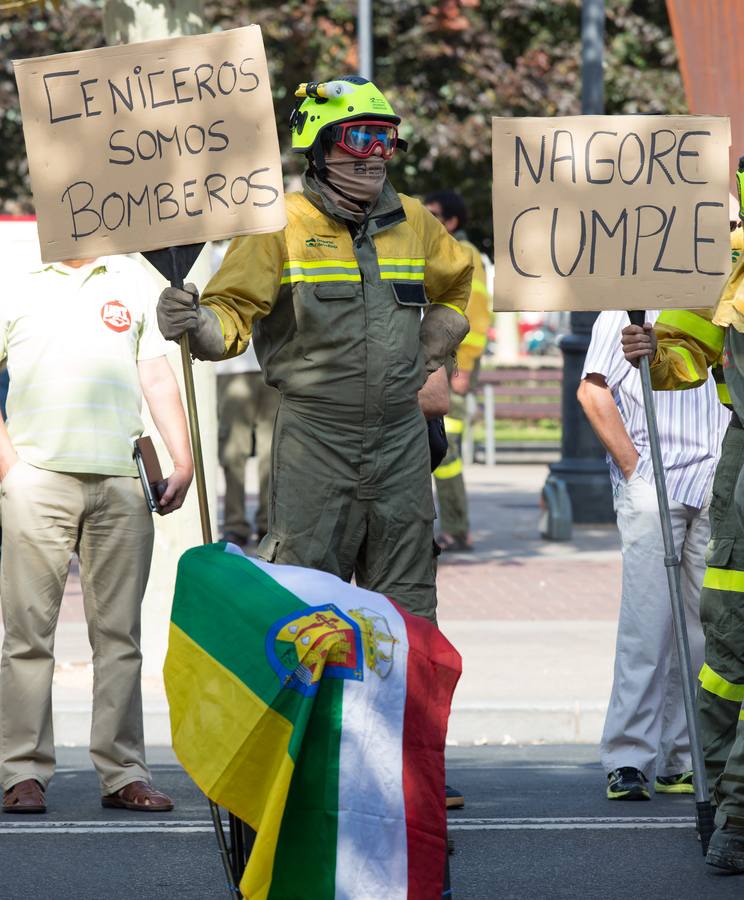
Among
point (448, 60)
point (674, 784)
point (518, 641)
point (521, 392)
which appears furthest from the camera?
point (521, 392)

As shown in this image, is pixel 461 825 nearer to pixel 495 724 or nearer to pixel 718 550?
pixel 718 550

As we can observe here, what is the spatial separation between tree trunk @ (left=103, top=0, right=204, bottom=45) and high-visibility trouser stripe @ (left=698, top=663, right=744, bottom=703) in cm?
399

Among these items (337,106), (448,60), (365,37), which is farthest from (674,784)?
(448,60)

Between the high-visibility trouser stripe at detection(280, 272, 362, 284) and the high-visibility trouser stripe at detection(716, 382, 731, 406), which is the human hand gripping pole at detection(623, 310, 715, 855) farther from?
the high-visibility trouser stripe at detection(280, 272, 362, 284)

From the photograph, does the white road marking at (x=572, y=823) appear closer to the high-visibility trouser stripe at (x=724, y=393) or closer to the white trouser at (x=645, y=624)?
the white trouser at (x=645, y=624)

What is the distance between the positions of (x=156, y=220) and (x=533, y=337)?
46.1m

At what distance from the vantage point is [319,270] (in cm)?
529

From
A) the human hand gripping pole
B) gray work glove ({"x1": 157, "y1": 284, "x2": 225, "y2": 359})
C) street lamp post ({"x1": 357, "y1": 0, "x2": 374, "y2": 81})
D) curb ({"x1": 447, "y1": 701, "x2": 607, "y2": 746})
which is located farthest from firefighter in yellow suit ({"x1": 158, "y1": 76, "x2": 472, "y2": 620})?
street lamp post ({"x1": 357, "y1": 0, "x2": 374, "y2": 81})

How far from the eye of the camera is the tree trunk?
8.19 meters

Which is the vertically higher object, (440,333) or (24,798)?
(440,333)

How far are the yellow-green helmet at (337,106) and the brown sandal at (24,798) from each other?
2302 millimetres

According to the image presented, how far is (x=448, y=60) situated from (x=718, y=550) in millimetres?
12485

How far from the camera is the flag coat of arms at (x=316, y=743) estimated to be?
423 centimetres

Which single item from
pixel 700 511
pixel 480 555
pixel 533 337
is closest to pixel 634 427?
pixel 700 511
